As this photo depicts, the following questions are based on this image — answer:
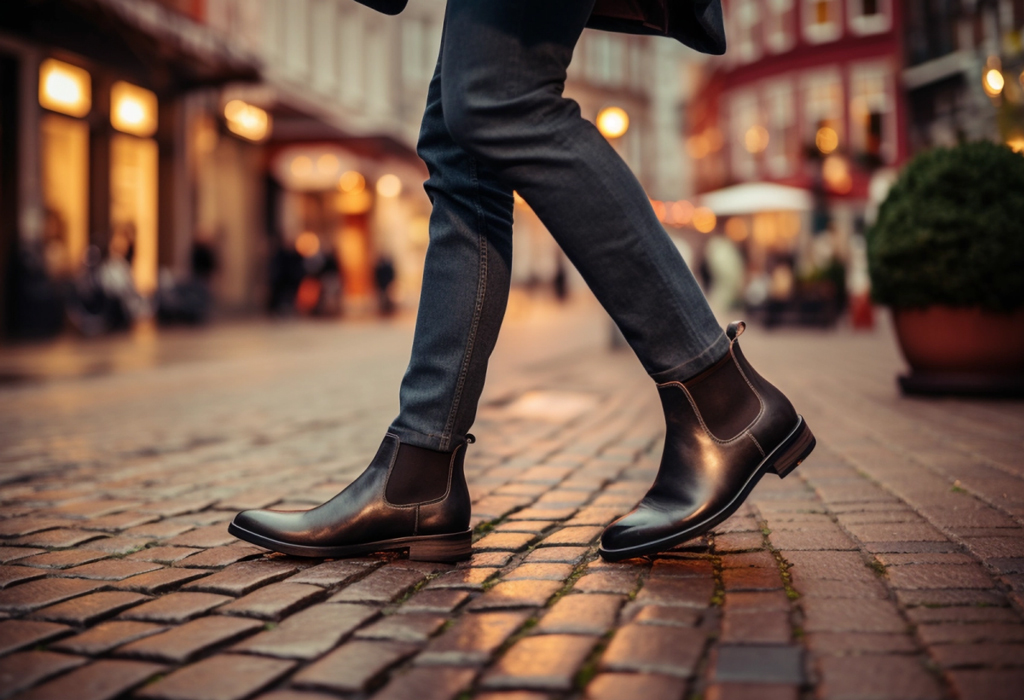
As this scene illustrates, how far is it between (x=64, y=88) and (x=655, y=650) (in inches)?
602

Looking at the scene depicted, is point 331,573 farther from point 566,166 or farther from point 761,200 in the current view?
point 761,200

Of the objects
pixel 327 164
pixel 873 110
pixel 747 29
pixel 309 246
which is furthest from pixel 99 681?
pixel 747 29

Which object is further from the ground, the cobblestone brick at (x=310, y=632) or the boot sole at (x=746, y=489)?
the boot sole at (x=746, y=489)

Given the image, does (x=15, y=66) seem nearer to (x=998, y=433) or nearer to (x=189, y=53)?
(x=189, y=53)

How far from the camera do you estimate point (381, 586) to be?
1.90 metres

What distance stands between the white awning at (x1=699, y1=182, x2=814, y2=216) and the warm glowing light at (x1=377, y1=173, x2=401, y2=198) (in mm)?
7025

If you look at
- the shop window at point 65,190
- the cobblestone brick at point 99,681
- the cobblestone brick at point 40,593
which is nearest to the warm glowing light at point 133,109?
the shop window at point 65,190

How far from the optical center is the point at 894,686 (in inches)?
52.9

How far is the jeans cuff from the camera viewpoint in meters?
1.91

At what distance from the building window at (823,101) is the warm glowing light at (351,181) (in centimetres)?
1783

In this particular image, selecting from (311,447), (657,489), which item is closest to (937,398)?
(311,447)

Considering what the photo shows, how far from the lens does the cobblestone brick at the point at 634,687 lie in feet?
4.38

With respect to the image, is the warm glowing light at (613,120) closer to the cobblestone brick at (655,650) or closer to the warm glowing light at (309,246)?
the cobblestone brick at (655,650)

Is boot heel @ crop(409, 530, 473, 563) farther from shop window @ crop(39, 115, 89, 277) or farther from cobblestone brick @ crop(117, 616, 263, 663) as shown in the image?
shop window @ crop(39, 115, 89, 277)
